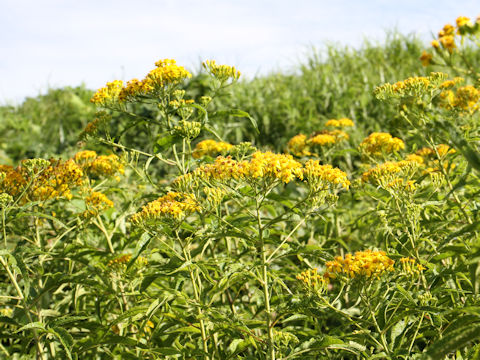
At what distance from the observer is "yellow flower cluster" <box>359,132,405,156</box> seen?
3725 mm

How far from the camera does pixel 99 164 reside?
11.1 feet

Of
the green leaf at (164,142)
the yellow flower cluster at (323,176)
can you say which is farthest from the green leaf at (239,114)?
the yellow flower cluster at (323,176)

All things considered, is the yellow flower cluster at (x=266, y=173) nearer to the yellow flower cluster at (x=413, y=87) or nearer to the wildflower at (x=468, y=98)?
the yellow flower cluster at (x=413, y=87)

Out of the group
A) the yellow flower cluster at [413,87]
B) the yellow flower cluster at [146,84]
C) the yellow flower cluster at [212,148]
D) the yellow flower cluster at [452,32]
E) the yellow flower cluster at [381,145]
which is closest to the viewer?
the yellow flower cluster at [452,32]

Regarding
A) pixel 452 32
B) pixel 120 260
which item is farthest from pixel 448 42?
pixel 120 260

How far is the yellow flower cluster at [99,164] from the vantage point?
11.1ft

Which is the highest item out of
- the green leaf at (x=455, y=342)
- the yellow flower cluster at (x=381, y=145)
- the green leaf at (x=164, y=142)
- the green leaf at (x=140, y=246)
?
the green leaf at (x=164, y=142)

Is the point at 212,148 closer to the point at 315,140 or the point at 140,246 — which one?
the point at 315,140

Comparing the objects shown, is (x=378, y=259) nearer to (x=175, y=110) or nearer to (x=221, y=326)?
(x=221, y=326)

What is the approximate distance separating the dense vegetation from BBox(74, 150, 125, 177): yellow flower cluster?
0.04 feet

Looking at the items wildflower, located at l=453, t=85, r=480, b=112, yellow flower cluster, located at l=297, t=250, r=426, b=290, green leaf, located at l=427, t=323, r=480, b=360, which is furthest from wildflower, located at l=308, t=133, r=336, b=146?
green leaf, located at l=427, t=323, r=480, b=360

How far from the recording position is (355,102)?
335 inches

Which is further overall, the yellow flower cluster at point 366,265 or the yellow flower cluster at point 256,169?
the yellow flower cluster at point 256,169

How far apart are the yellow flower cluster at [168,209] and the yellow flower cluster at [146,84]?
871 mm
